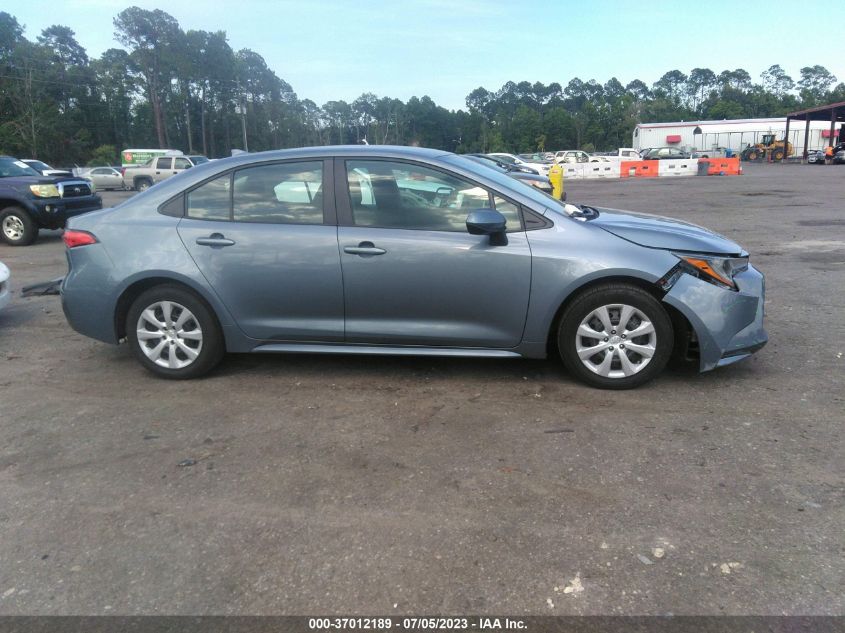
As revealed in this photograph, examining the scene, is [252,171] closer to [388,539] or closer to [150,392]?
[150,392]

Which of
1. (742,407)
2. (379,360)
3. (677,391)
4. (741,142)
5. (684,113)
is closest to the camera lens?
(742,407)

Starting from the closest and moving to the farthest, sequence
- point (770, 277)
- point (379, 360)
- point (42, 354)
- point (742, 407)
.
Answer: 1. point (742, 407)
2. point (379, 360)
3. point (42, 354)
4. point (770, 277)

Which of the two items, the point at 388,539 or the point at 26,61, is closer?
the point at 388,539

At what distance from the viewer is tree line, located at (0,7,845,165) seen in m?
69.9

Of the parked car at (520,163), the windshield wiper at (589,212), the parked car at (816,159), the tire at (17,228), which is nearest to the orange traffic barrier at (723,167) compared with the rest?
the parked car at (520,163)

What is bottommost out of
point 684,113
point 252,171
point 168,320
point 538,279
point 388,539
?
point 388,539

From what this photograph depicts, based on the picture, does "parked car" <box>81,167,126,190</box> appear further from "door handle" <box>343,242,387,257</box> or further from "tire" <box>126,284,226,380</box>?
"door handle" <box>343,242,387,257</box>

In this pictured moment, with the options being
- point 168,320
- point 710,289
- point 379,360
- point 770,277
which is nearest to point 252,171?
point 168,320

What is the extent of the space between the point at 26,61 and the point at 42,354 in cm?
8172

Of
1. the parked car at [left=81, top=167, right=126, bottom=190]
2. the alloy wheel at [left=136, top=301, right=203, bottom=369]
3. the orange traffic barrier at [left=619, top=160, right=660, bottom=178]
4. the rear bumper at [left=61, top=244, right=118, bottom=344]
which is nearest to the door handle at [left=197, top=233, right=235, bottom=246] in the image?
the alloy wheel at [left=136, top=301, right=203, bottom=369]

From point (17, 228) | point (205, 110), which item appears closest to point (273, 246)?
point (17, 228)

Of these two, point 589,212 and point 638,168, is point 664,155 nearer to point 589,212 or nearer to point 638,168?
point 638,168

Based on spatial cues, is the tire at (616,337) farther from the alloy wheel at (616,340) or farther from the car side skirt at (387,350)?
the car side skirt at (387,350)

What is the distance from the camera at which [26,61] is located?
2785 inches
